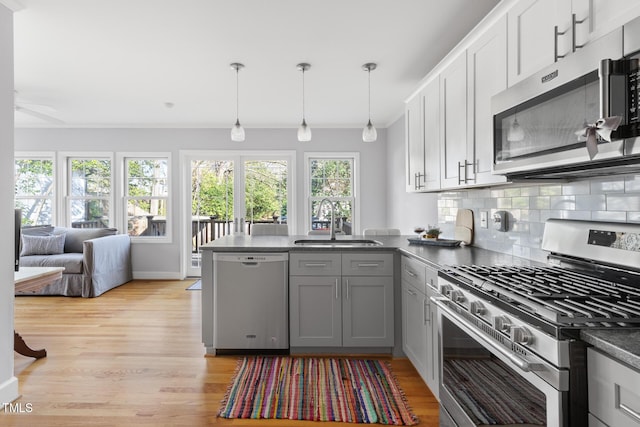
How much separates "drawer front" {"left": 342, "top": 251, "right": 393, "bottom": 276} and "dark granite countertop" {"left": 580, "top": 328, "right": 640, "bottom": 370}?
197 centimetres

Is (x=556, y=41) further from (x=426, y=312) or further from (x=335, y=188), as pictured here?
(x=335, y=188)

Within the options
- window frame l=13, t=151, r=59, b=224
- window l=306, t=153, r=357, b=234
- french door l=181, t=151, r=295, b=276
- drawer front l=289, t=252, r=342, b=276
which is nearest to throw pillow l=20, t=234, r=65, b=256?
window frame l=13, t=151, r=59, b=224

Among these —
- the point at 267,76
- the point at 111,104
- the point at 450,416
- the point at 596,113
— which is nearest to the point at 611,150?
the point at 596,113

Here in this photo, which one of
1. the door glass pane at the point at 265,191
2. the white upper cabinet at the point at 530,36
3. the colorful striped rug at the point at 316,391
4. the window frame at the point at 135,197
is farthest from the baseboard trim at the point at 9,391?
the door glass pane at the point at 265,191

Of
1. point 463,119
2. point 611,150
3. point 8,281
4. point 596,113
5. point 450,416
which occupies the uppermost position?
point 463,119

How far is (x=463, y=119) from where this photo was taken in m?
2.45

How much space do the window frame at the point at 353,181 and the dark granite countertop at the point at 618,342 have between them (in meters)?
5.34

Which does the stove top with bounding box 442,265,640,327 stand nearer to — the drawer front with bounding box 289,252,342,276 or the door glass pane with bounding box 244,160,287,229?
the drawer front with bounding box 289,252,342,276

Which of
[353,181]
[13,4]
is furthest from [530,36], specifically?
[353,181]

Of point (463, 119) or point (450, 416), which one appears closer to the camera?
point (450, 416)

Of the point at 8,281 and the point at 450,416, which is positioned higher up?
the point at 8,281

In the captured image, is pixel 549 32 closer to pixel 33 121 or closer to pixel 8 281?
pixel 8 281

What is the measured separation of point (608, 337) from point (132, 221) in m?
6.45

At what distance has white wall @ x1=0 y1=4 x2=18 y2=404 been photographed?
2.22 meters
